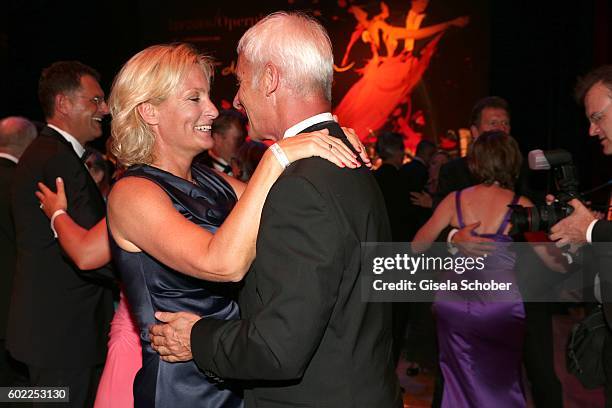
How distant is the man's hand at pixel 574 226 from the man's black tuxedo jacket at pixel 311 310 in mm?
1420

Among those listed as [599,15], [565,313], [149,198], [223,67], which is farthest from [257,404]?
[223,67]

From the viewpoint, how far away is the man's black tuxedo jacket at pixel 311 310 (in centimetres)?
136

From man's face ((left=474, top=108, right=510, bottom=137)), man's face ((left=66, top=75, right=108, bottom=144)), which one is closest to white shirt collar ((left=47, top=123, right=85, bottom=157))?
man's face ((left=66, top=75, right=108, bottom=144))

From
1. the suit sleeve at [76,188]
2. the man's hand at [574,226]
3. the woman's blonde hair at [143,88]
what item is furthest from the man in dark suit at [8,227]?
the man's hand at [574,226]

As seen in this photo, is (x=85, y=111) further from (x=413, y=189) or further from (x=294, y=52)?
(x=413, y=189)

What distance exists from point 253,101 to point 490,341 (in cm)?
254

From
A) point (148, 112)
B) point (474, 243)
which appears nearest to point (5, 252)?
point (148, 112)

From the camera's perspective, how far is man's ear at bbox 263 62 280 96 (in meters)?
1.52

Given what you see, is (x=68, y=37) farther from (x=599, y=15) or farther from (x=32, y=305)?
(x=32, y=305)

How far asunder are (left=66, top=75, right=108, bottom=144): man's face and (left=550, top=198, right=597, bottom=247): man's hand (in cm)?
209

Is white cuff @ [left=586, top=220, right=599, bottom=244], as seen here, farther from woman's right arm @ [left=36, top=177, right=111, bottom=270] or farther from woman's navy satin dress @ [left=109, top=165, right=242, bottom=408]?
woman's right arm @ [left=36, top=177, right=111, bottom=270]

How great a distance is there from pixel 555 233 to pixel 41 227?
2205 mm

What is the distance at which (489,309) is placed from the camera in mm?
3611

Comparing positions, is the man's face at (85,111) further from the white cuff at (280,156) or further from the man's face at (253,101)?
the white cuff at (280,156)
